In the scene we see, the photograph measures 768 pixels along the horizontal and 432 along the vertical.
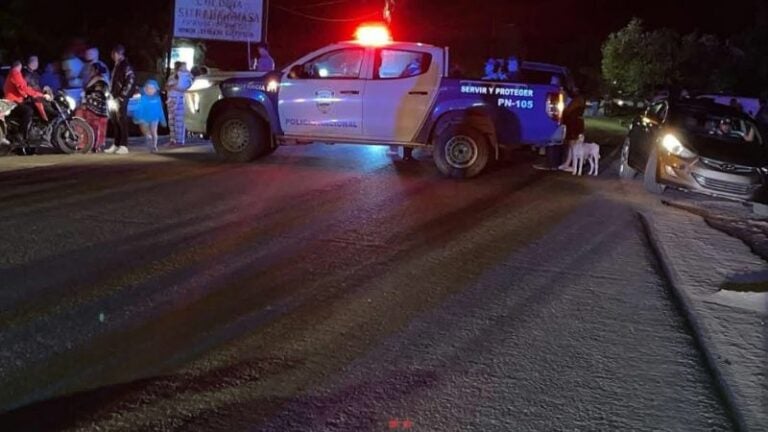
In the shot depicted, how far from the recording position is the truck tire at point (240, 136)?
12.7 m

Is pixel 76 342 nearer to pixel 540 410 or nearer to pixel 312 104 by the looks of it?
pixel 540 410

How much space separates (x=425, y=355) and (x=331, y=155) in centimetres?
997

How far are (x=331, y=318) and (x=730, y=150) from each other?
8056mm

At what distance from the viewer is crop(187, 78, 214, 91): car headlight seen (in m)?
12.7

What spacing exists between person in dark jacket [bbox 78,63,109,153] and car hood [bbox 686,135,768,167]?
9620 millimetres

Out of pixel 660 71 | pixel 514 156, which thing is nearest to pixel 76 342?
pixel 514 156

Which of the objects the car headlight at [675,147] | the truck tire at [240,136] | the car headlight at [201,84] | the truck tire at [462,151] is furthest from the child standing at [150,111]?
the car headlight at [675,147]

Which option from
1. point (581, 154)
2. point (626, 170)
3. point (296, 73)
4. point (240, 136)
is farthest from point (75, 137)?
point (626, 170)

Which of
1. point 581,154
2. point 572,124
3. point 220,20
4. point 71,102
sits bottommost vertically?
point 581,154

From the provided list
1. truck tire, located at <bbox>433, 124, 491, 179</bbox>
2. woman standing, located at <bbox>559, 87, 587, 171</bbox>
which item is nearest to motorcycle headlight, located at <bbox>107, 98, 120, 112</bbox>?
truck tire, located at <bbox>433, 124, 491, 179</bbox>

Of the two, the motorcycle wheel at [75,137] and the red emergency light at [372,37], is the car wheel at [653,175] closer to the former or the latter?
the red emergency light at [372,37]

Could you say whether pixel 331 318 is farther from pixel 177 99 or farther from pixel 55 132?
pixel 177 99

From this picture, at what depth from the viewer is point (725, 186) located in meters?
10.7

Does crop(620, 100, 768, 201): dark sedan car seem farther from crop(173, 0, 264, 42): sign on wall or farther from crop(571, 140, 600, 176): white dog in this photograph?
crop(173, 0, 264, 42): sign on wall
